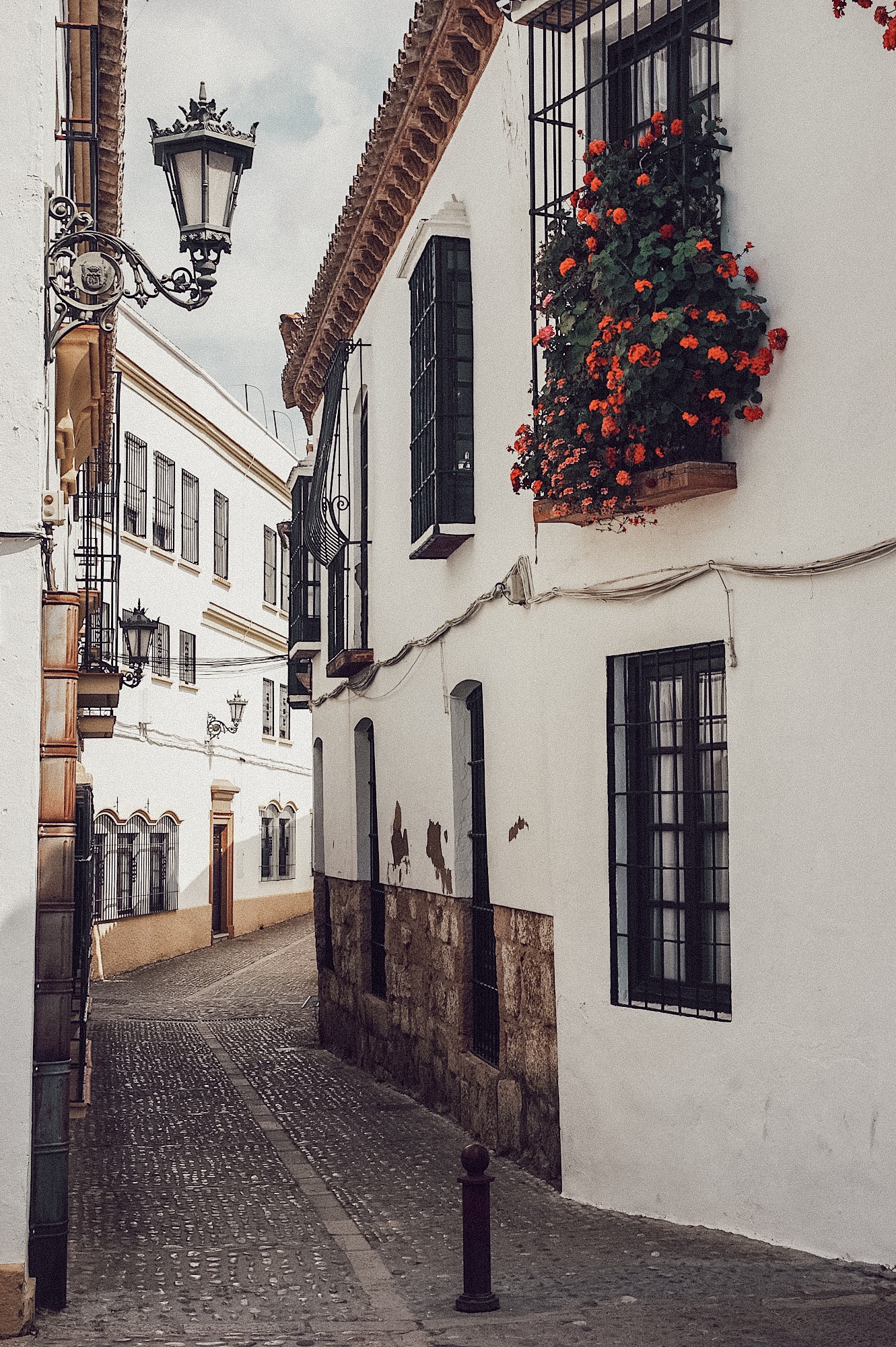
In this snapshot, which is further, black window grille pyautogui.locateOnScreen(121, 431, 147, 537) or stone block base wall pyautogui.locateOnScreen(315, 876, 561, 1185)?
black window grille pyautogui.locateOnScreen(121, 431, 147, 537)

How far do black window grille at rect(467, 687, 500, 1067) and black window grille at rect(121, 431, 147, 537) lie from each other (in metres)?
13.4

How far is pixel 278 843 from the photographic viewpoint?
3184 cm

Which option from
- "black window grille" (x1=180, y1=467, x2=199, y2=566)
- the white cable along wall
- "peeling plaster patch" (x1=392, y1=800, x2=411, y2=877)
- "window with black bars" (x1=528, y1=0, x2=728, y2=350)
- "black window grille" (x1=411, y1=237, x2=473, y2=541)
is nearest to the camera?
the white cable along wall

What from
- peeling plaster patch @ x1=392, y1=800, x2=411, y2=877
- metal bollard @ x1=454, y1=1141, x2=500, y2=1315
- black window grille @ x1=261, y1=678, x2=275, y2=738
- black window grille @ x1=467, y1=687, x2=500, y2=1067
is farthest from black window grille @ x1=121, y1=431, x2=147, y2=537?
metal bollard @ x1=454, y1=1141, x2=500, y2=1315

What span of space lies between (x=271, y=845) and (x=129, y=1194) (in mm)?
23099

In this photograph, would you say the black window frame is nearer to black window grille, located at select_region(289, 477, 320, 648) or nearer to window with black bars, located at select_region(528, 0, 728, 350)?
black window grille, located at select_region(289, 477, 320, 648)

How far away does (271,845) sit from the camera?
31453 mm

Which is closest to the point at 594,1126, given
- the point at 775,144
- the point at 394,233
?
the point at 775,144

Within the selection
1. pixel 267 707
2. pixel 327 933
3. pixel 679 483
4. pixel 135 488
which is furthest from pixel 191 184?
pixel 267 707

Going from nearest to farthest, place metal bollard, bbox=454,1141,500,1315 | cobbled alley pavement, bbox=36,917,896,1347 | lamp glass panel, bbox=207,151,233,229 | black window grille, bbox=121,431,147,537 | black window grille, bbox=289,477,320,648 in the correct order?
cobbled alley pavement, bbox=36,917,896,1347
metal bollard, bbox=454,1141,500,1315
lamp glass panel, bbox=207,151,233,229
black window grille, bbox=289,477,320,648
black window grille, bbox=121,431,147,537

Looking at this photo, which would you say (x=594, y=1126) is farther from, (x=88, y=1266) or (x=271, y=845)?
(x=271, y=845)

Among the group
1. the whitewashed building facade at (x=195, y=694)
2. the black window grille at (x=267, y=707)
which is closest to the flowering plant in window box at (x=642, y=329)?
the whitewashed building facade at (x=195, y=694)

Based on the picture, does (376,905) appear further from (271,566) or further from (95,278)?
(271,566)

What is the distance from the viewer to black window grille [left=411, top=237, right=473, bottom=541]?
1036cm
